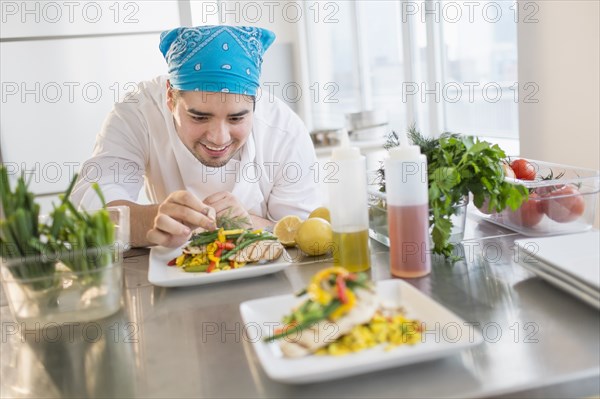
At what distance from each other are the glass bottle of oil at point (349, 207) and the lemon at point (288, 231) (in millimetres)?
220

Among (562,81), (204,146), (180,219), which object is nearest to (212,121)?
(204,146)

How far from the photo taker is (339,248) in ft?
3.34

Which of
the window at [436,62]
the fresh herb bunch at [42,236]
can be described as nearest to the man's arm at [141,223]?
the fresh herb bunch at [42,236]

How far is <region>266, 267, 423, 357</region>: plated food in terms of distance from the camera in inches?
26.8

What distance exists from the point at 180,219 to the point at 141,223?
0.27m

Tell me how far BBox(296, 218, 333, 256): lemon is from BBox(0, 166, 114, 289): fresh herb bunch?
0.42 m

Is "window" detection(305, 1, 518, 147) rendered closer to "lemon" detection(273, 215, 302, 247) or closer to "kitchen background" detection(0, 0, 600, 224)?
"kitchen background" detection(0, 0, 600, 224)

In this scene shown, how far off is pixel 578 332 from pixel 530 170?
0.52 m

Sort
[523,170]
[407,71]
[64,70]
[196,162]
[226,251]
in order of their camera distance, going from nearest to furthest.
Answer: [226,251] < [523,170] < [196,162] < [64,70] < [407,71]

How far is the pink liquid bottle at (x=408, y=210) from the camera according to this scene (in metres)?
0.93

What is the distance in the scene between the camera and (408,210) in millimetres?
963

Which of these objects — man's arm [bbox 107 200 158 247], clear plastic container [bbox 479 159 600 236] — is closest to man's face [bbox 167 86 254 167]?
man's arm [bbox 107 200 158 247]

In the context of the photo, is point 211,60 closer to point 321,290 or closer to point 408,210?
point 408,210

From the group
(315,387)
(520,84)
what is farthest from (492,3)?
(315,387)
